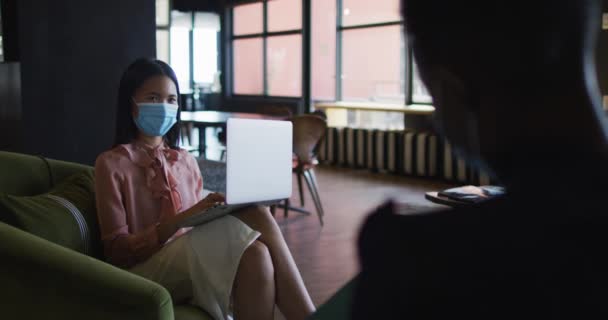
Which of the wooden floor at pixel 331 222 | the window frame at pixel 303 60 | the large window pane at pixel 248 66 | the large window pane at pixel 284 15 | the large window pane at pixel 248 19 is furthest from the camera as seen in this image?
the large window pane at pixel 248 66

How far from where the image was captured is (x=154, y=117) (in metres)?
2.64

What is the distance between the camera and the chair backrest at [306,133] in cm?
552

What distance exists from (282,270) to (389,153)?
6562mm

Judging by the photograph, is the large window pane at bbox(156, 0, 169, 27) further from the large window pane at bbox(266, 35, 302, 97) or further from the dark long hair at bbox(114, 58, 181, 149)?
the dark long hair at bbox(114, 58, 181, 149)

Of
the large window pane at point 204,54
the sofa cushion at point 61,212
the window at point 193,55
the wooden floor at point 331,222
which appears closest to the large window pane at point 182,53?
the window at point 193,55

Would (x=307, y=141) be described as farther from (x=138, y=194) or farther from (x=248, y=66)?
(x=248, y=66)

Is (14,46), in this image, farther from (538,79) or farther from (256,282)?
(538,79)

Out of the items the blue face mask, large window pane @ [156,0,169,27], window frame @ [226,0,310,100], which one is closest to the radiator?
window frame @ [226,0,310,100]

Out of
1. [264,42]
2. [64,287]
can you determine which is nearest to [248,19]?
[264,42]

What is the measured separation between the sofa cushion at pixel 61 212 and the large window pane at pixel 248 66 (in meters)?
10.1

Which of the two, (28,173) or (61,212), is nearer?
(61,212)

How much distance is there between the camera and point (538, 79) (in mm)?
430

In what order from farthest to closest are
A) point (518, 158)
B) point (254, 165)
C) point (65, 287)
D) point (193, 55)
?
point (193, 55) < point (254, 165) < point (65, 287) < point (518, 158)

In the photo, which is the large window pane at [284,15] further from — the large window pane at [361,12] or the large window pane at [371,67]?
the large window pane at [371,67]
